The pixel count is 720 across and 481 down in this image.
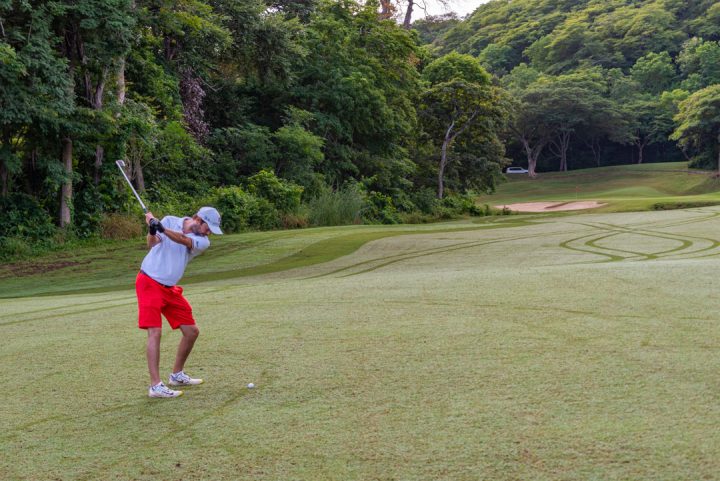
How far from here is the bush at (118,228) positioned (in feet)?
83.7

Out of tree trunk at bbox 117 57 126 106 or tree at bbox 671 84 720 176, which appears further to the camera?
tree at bbox 671 84 720 176

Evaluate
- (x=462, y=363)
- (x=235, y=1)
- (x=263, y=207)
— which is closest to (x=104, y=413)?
(x=462, y=363)

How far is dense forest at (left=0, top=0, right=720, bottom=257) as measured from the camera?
942 inches

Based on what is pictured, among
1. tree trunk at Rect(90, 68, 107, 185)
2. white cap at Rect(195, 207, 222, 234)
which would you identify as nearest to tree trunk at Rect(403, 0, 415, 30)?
tree trunk at Rect(90, 68, 107, 185)

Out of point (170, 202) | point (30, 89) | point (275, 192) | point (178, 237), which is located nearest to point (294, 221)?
point (275, 192)

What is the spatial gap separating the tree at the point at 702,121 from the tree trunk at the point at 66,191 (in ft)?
189

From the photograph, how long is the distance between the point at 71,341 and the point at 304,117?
27.8 meters

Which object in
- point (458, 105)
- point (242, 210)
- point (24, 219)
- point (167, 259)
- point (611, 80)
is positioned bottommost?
point (242, 210)

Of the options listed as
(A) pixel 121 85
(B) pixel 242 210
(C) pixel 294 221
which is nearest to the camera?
(A) pixel 121 85

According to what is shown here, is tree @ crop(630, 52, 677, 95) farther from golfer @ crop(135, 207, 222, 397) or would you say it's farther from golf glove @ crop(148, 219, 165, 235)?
golf glove @ crop(148, 219, 165, 235)

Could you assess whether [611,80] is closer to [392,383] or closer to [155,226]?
[392,383]

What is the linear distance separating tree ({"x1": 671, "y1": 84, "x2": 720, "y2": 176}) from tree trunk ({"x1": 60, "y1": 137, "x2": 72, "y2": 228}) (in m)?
57.5

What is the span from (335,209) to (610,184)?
155ft

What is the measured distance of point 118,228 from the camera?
84.1 ft
